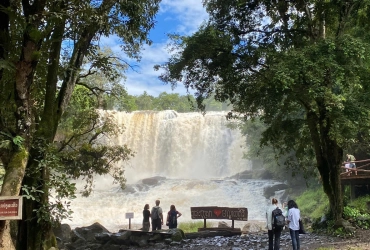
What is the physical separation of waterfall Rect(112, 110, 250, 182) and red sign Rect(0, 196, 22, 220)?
31.5m

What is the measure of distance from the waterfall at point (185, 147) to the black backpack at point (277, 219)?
28553 mm

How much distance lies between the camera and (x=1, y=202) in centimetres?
521

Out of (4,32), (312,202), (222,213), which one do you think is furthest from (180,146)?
(4,32)

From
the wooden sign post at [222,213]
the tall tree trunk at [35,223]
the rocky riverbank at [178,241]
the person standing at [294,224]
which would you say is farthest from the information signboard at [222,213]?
the tall tree trunk at [35,223]

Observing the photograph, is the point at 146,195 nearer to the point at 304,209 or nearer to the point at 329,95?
the point at 304,209

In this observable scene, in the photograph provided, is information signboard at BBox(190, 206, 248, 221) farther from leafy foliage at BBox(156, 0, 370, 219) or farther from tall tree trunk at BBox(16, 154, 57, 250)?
tall tree trunk at BBox(16, 154, 57, 250)

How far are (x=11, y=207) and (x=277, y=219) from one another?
5.61 metres

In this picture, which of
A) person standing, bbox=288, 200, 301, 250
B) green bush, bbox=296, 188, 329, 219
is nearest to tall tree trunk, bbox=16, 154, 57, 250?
person standing, bbox=288, 200, 301, 250

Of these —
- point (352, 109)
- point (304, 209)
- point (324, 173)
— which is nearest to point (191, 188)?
point (304, 209)

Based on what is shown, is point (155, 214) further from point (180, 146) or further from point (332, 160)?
point (180, 146)

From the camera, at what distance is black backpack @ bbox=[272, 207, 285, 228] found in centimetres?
828

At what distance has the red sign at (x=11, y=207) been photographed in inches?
205

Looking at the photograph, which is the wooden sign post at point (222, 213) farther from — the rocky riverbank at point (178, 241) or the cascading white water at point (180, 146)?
the cascading white water at point (180, 146)

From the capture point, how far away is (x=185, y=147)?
123 feet
